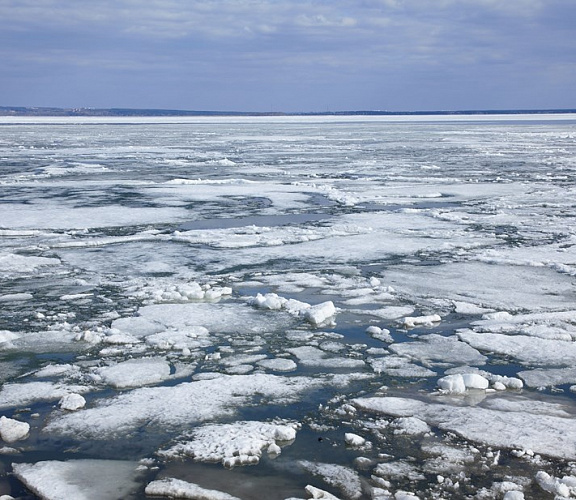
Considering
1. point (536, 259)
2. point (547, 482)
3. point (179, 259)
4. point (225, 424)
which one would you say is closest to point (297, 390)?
point (225, 424)

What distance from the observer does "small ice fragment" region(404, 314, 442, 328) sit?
5901 millimetres

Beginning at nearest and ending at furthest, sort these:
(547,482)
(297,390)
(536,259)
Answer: (547,482)
(297,390)
(536,259)

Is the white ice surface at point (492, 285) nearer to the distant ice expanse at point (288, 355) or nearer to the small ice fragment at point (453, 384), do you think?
the distant ice expanse at point (288, 355)

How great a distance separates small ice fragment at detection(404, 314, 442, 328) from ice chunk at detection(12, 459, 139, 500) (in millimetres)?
Result: 2947

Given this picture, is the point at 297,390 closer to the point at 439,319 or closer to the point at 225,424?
the point at 225,424

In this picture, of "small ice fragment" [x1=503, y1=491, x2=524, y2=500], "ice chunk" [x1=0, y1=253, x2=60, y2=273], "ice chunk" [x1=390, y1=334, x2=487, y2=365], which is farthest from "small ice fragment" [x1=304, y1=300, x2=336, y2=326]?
"ice chunk" [x1=0, y1=253, x2=60, y2=273]

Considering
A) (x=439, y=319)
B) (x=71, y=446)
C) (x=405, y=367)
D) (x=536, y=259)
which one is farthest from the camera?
(x=536, y=259)

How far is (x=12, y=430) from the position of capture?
392 cm

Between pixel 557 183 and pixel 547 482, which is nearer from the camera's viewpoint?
pixel 547 482

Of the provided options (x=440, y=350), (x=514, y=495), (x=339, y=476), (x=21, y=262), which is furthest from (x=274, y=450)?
(x=21, y=262)

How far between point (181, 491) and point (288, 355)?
2.02 m

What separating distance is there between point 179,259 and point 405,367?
4175 millimetres

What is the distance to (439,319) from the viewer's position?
19.8ft

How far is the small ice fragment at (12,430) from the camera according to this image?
3.87m
